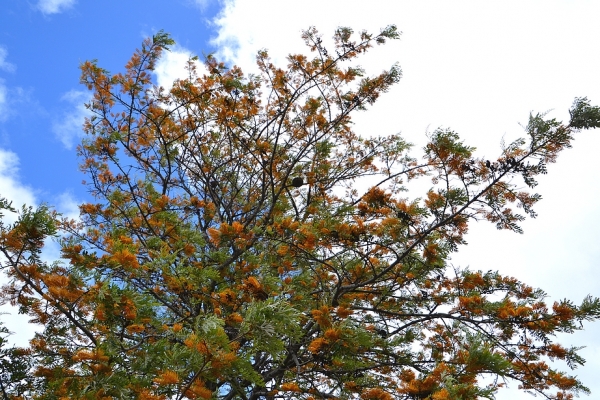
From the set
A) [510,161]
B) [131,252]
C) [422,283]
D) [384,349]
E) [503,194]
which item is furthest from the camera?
[422,283]

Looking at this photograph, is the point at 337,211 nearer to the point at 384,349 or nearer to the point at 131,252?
the point at 384,349

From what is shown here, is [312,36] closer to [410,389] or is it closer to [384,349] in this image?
[384,349]

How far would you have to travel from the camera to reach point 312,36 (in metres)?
6.04

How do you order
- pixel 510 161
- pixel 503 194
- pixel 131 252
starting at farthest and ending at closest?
pixel 503 194
pixel 510 161
pixel 131 252

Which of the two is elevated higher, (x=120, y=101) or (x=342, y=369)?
(x=120, y=101)

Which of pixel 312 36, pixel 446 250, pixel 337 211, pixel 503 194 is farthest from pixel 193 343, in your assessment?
pixel 312 36

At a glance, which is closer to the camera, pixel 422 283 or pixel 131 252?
pixel 131 252

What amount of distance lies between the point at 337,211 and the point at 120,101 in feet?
9.73

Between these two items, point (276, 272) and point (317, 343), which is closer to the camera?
point (317, 343)

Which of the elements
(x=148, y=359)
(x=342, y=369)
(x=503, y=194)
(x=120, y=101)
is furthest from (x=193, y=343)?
(x=120, y=101)

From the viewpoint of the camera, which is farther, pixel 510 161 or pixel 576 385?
pixel 576 385

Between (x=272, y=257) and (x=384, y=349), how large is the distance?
1.50m

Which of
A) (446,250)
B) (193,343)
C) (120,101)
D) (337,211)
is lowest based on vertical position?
(193,343)

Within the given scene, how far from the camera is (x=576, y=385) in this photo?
162 inches
